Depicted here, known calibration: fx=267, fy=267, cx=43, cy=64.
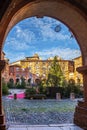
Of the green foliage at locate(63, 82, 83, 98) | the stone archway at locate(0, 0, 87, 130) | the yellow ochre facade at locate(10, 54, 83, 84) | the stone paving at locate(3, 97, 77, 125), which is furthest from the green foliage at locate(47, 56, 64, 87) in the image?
the stone archway at locate(0, 0, 87, 130)

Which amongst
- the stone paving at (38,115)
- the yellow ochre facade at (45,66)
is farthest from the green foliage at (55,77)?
the stone paving at (38,115)

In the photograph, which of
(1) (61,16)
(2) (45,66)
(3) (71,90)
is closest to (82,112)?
(1) (61,16)

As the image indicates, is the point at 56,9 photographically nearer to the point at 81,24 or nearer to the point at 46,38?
the point at 81,24

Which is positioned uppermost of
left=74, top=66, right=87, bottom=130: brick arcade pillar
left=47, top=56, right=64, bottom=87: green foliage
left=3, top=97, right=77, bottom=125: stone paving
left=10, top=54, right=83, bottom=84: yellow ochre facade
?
left=10, top=54, right=83, bottom=84: yellow ochre facade

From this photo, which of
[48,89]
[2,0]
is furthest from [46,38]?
[2,0]

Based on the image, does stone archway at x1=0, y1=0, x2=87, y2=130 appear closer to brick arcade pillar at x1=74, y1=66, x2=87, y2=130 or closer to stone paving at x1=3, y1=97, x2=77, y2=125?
brick arcade pillar at x1=74, y1=66, x2=87, y2=130

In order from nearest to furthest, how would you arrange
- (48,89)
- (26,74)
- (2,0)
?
(2,0), (48,89), (26,74)

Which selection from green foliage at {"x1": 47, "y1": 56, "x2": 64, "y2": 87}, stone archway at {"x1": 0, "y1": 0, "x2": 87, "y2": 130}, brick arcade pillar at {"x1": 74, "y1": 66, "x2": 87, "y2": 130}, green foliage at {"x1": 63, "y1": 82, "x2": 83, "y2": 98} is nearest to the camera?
stone archway at {"x1": 0, "y1": 0, "x2": 87, "y2": 130}

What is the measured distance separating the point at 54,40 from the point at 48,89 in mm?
15142

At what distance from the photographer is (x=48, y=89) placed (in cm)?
2066

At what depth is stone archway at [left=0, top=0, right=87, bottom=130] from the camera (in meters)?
4.65

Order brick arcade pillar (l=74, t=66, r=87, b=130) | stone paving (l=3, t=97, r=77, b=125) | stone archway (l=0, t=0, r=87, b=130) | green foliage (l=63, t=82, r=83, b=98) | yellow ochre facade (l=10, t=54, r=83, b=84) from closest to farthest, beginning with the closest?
stone archway (l=0, t=0, r=87, b=130), brick arcade pillar (l=74, t=66, r=87, b=130), stone paving (l=3, t=97, r=77, b=125), green foliage (l=63, t=82, r=83, b=98), yellow ochre facade (l=10, t=54, r=83, b=84)

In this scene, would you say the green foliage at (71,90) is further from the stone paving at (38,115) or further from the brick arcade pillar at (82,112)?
the brick arcade pillar at (82,112)

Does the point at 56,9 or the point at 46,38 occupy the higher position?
the point at 46,38
